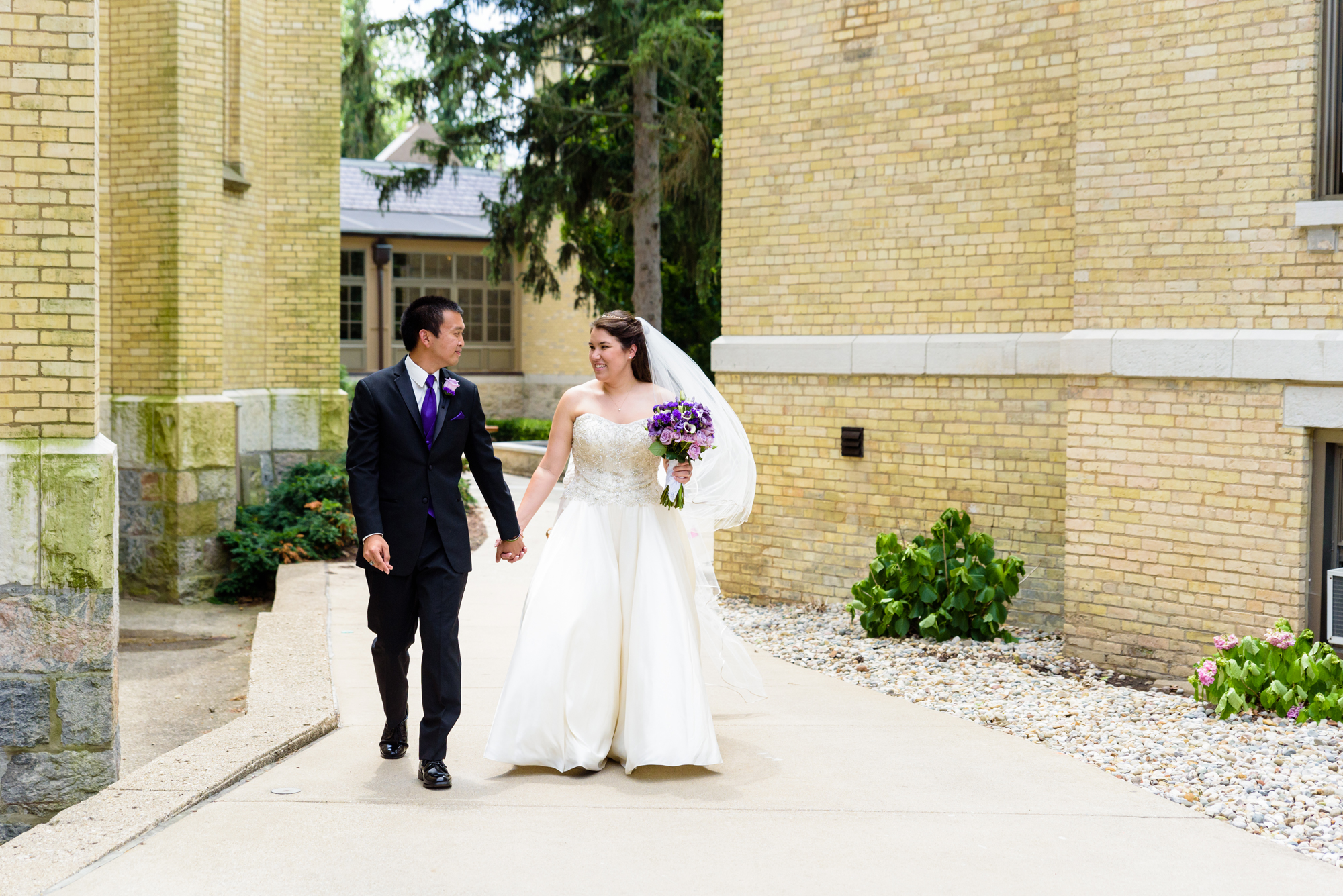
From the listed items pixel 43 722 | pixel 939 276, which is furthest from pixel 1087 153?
pixel 43 722

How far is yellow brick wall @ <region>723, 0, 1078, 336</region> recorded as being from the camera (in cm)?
897

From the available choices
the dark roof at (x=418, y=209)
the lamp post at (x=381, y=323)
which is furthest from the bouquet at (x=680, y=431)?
the lamp post at (x=381, y=323)

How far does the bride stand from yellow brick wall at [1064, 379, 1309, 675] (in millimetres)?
2944

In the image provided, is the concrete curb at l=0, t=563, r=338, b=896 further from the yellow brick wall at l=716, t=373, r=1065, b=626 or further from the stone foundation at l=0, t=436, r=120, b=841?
the yellow brick wall at l=716, t=373, r=1065, b=626

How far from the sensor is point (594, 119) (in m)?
22.3

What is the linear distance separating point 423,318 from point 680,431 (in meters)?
1.23

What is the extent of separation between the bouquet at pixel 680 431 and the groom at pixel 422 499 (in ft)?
2.56

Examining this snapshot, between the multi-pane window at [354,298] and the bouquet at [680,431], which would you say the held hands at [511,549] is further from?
the multi-pane window at [354,298]

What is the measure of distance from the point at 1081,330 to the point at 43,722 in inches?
238

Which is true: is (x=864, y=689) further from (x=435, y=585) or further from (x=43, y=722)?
(x=43, y=722)

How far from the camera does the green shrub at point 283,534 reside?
44.0ft

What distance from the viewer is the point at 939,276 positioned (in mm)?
9445

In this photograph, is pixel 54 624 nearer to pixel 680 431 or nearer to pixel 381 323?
pixel 680 431

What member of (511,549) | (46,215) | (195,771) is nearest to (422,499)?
(511,549)
